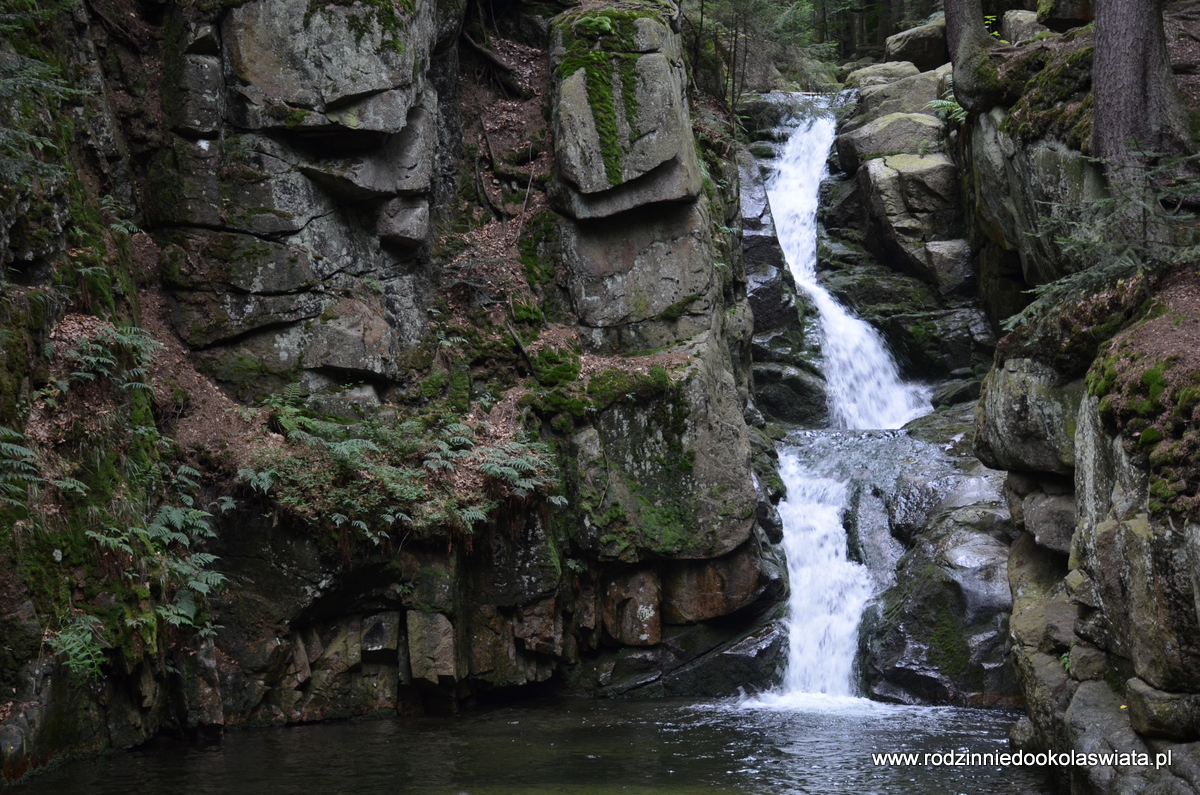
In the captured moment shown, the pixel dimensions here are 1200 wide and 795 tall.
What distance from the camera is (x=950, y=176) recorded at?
19844 millimetres

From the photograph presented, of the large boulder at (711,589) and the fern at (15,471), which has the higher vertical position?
the fern at (15,471)

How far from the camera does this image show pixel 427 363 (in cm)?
1298

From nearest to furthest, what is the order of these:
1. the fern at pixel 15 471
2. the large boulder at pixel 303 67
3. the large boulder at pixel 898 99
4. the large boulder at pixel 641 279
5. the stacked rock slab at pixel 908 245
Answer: the fern at pixel 15 471
the large boulder at pixel 303 67
the large boulder at pixel 641 279
the stacked rock slab at pixel 908 245
the large boulder at pixel 898 99

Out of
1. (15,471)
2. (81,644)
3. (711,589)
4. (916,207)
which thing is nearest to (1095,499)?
(711,589)

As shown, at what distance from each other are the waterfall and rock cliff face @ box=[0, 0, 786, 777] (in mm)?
550

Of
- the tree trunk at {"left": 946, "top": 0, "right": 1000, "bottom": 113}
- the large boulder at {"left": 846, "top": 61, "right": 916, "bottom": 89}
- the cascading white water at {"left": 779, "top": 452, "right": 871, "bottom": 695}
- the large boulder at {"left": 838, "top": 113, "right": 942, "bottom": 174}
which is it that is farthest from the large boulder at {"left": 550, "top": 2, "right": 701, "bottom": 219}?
the large boulder at {"left": 846, "top": 61, "right": 916, "bottom": 89}

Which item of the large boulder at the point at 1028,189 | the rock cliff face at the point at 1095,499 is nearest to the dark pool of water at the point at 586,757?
the rock cliff face at the point at 1095,499

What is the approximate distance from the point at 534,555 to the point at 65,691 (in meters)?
5.46

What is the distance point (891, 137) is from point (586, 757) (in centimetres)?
1776

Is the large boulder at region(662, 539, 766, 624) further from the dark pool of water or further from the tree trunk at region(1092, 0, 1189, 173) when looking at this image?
the tree trunk at region(1092, 0, 1189, 173)

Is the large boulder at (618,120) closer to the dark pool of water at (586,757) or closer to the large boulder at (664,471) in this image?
the large boulder at (664,471)

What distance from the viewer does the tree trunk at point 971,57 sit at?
14.5 meters

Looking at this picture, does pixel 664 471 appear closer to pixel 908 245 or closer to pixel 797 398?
pixel 797 398

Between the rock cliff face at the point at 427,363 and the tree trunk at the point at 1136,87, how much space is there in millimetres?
5949
